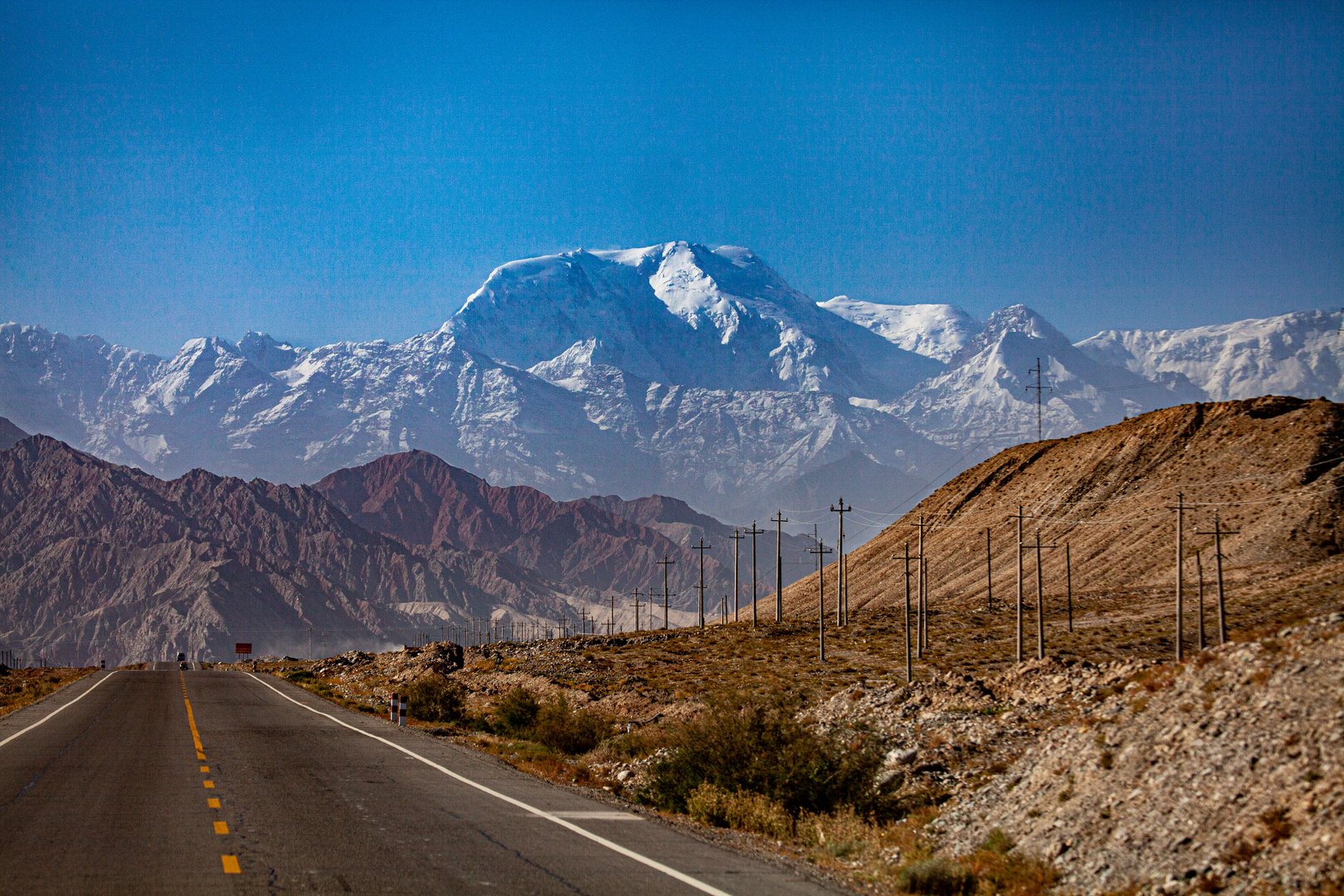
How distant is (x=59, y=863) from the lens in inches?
525

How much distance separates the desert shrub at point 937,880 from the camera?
43.7ft

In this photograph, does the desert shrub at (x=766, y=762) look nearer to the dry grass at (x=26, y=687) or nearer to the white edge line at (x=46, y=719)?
the white edge line at (x=46, y=719)

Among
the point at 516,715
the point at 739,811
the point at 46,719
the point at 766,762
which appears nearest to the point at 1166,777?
the point at 739,811

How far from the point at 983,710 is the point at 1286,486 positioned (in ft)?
222

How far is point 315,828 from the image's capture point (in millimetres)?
15945

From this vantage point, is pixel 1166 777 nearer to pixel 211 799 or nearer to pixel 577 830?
pixel 577 830

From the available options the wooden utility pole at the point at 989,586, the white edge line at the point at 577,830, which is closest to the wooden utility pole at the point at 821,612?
the wooden utility pole at the point at 989,586

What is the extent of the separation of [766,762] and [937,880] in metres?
7.31

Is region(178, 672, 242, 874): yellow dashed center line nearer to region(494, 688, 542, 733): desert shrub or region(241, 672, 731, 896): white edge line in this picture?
region(241, 672, 731, 896): white edge line

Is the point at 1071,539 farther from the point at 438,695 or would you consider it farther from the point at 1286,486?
the point at 438,695

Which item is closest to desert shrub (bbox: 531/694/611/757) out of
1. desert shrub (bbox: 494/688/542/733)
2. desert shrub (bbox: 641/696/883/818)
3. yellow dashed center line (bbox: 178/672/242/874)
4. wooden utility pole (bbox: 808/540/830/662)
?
desert shrub (bbox: 494/688/542/733)

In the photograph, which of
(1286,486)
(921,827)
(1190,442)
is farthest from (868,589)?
(921,827)

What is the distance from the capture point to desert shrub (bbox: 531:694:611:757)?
32.0 meters

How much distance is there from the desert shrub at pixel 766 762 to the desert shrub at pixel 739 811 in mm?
301
